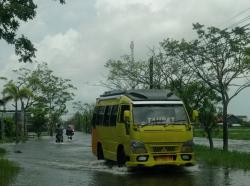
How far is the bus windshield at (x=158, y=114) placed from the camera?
18406 millimetres

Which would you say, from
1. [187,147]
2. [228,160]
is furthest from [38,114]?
[187,147]

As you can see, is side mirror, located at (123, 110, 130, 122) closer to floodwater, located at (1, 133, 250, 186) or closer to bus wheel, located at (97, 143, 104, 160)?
floodwater, located at (1, 133, 250, 186)

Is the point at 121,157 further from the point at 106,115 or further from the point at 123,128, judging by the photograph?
the point at 106,115

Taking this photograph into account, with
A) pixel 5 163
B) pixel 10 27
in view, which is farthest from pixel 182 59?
pixel 10 27

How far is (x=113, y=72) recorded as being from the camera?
157 feet

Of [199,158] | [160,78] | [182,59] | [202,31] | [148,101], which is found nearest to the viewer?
[148,101]

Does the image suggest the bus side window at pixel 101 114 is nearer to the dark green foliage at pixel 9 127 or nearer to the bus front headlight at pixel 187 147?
the bus front headlight at pixel 187 147

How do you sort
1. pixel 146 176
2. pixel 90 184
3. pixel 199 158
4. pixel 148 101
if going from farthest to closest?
pixel 199 158 → pixel 148 101 → pixel 146 176 → pixel 90 184

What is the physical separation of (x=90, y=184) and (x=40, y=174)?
3.32 m

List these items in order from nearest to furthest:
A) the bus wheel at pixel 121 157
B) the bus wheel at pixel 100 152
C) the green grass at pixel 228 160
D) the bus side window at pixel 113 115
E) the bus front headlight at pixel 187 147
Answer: the bus front headlight at pixel 187 147, the bus wheel at pixel 121 157, the green grass at pixel 228 160, the bus side window at pixel 113 115, the bus wheel at pixel 100 152

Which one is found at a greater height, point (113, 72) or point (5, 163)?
point (113, 72)

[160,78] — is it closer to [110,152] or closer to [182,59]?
[182,59]

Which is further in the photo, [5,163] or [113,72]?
[113,72]

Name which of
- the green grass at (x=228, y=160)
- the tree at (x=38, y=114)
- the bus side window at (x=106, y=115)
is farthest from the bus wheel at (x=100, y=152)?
the tree at (x=38, y=114)
